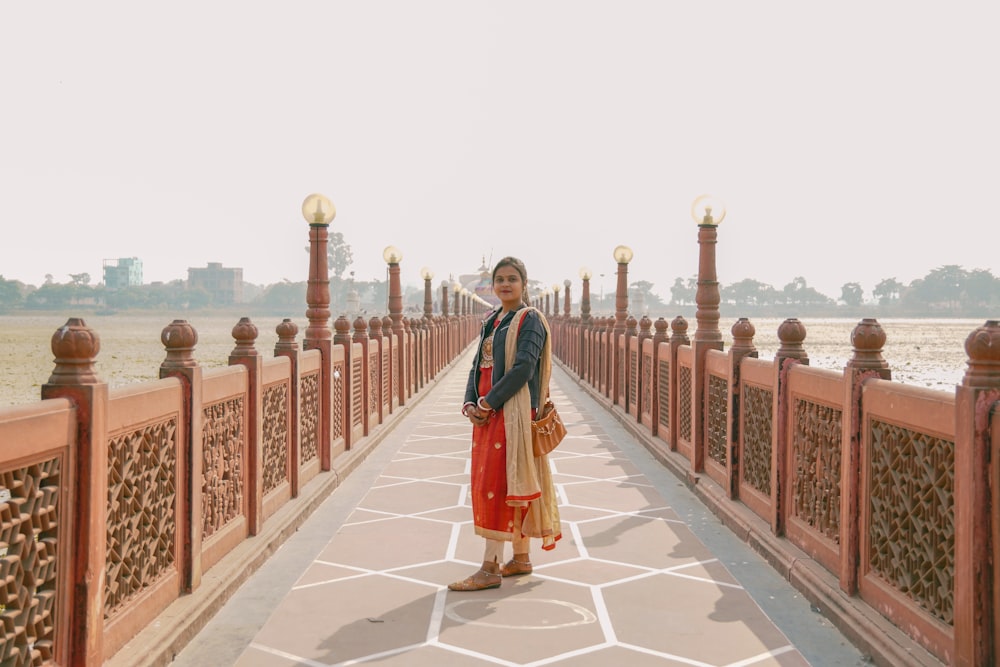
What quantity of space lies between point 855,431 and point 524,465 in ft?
5.42

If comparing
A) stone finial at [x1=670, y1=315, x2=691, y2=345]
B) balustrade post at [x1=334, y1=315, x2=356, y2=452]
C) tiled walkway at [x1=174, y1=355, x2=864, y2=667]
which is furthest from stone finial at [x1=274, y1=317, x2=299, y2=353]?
stone finial at [x1=670, y1=315, x2=691, y2=345]

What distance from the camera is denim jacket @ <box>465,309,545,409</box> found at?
476 centimetres

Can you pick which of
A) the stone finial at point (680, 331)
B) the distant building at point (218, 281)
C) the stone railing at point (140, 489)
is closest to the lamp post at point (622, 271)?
the stone finial at point (680, 331)

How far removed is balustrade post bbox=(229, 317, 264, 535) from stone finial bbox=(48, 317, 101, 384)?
2.24 metres

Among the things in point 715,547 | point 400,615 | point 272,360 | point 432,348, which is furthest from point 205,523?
point 432,348

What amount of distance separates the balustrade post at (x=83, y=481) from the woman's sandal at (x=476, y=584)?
2.00 metres

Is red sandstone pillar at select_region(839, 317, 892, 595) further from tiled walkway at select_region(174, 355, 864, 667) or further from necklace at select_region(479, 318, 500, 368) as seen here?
necklace at select_region(479, 318, 500, 368)

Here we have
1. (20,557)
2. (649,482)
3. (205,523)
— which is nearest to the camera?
(20,557)

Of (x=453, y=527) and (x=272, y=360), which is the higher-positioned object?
(x=272, y=360)

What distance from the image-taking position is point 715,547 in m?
5.84

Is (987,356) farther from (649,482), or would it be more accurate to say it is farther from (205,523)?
(649,482)

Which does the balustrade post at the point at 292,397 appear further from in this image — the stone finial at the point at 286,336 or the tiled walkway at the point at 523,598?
the tiled walkway at the point at 523,598

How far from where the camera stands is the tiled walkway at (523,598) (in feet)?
12.9

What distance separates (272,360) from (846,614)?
3.89 metres
